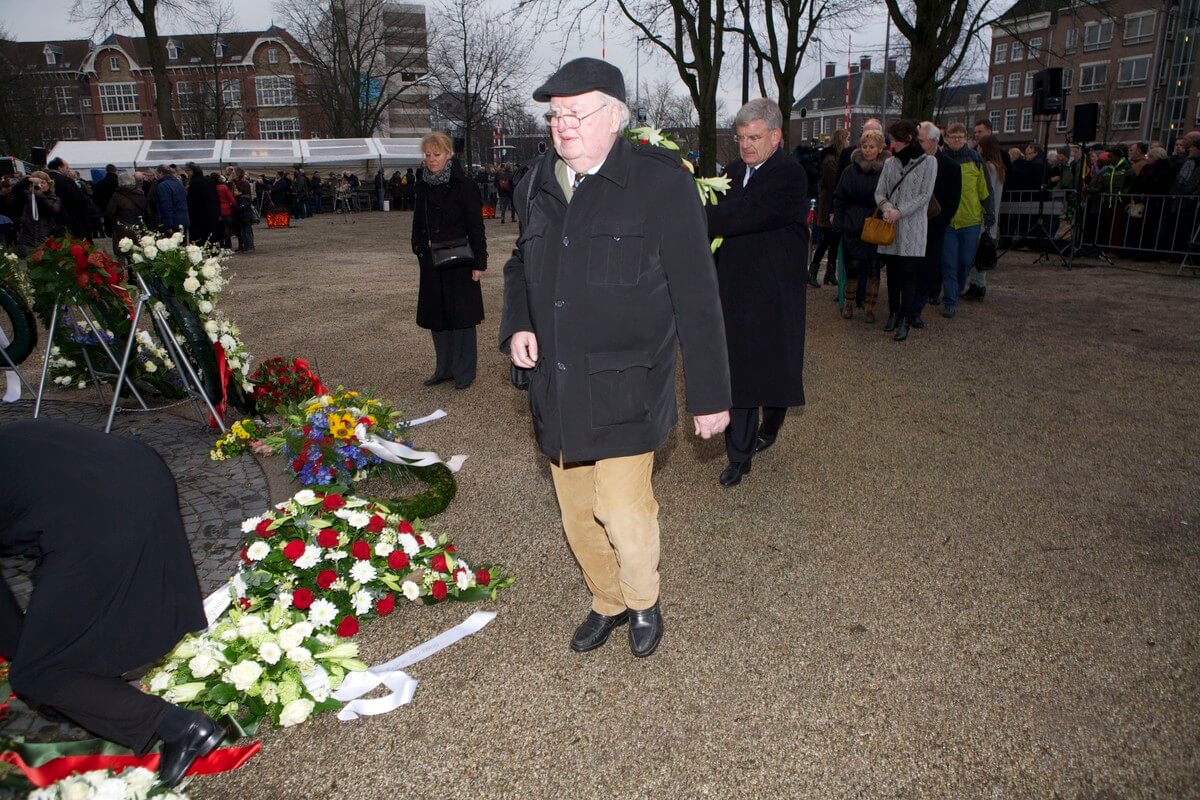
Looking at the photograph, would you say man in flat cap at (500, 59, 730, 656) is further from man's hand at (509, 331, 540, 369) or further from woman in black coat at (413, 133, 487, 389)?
woman in black coat at (413, 133, 487, 389)

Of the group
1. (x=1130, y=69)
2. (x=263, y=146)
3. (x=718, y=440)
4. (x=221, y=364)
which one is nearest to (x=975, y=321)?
(x=718, y=440)

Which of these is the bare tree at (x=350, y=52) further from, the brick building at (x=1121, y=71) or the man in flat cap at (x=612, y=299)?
the man in flat cap at (x=612, y=299)

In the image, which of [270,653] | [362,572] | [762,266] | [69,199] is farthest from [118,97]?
[270,653]

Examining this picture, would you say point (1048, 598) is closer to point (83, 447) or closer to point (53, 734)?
point (83, 447)

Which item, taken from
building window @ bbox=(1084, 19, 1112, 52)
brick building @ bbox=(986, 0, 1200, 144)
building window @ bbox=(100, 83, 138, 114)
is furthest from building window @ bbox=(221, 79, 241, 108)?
building window @ bbox=(1084, 19, 1112, 52)

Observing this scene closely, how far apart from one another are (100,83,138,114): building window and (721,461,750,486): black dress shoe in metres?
85.2

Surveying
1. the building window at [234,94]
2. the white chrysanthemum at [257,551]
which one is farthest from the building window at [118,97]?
the white chrysanthemum at [257,551]

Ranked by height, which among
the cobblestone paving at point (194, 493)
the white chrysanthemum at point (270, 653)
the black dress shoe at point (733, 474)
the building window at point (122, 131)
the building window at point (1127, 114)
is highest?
the building window at point (122, 131)

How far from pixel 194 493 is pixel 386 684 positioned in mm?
2727

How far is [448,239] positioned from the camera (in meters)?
6.73

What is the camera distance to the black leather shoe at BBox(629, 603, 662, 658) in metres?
3.21

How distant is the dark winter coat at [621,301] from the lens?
9.01ft

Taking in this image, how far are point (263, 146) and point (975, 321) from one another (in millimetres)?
34070

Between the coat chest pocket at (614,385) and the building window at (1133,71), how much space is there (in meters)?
67.1
